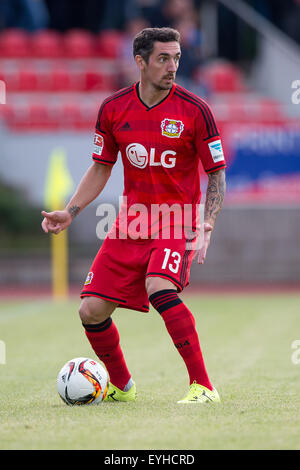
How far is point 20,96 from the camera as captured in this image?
1970cm

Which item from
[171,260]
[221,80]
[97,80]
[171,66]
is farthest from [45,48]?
[171,260]

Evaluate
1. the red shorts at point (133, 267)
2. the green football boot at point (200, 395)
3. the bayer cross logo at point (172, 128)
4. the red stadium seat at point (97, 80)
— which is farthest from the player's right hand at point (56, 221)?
the red stadium seat at point (97, 80)

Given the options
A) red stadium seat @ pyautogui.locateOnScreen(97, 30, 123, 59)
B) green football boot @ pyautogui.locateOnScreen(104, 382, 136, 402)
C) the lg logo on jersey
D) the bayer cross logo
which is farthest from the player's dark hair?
red stadium seat @ pyautogui.locateOnScreen(97, 30, 123, 59)

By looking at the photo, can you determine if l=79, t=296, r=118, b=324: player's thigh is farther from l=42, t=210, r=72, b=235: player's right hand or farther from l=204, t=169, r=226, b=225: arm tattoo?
l=204, t=169, r=226, b=225: arm tattoo

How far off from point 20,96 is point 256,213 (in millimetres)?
6150

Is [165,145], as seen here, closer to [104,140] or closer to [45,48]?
[104,140]

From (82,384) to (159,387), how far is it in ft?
3.31

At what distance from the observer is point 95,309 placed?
557 cm

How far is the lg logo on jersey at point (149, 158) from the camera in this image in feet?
18.2

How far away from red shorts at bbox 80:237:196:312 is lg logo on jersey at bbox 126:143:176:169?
19.4 inches

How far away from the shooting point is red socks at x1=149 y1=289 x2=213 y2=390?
532 centimetres
